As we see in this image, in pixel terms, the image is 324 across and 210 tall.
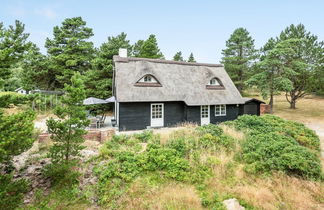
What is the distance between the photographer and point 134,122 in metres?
11.1

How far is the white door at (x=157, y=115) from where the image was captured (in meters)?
11.6

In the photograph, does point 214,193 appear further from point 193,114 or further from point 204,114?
point 204,114

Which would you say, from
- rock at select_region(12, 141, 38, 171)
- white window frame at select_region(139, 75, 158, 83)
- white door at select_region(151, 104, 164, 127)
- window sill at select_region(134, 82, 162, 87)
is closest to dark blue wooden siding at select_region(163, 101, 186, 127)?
white door at select_region(151, 104, 164, 127)

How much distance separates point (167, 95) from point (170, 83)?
1374mm

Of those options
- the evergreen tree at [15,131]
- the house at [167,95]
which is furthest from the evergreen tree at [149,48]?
the evergreen tree at [15,131]

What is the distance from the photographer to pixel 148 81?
12.1m

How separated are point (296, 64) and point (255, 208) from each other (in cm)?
1860

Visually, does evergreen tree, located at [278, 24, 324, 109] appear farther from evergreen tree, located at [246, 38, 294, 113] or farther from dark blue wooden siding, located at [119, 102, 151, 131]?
dark blue wooden siding, located at [119, 102, 151, 131]

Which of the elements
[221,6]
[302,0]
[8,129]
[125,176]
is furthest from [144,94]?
[302,0]

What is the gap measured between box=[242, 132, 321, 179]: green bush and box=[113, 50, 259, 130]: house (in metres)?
6.03

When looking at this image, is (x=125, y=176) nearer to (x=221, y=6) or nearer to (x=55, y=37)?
(x=221, y=6)

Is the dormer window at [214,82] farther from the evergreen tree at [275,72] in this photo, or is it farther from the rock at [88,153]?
the rock at [88,153]

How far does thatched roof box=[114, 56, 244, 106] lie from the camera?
36.8 ft

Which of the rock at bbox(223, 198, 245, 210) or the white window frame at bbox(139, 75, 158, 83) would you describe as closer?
the rock at bbox(223, 198, 245, 210)
